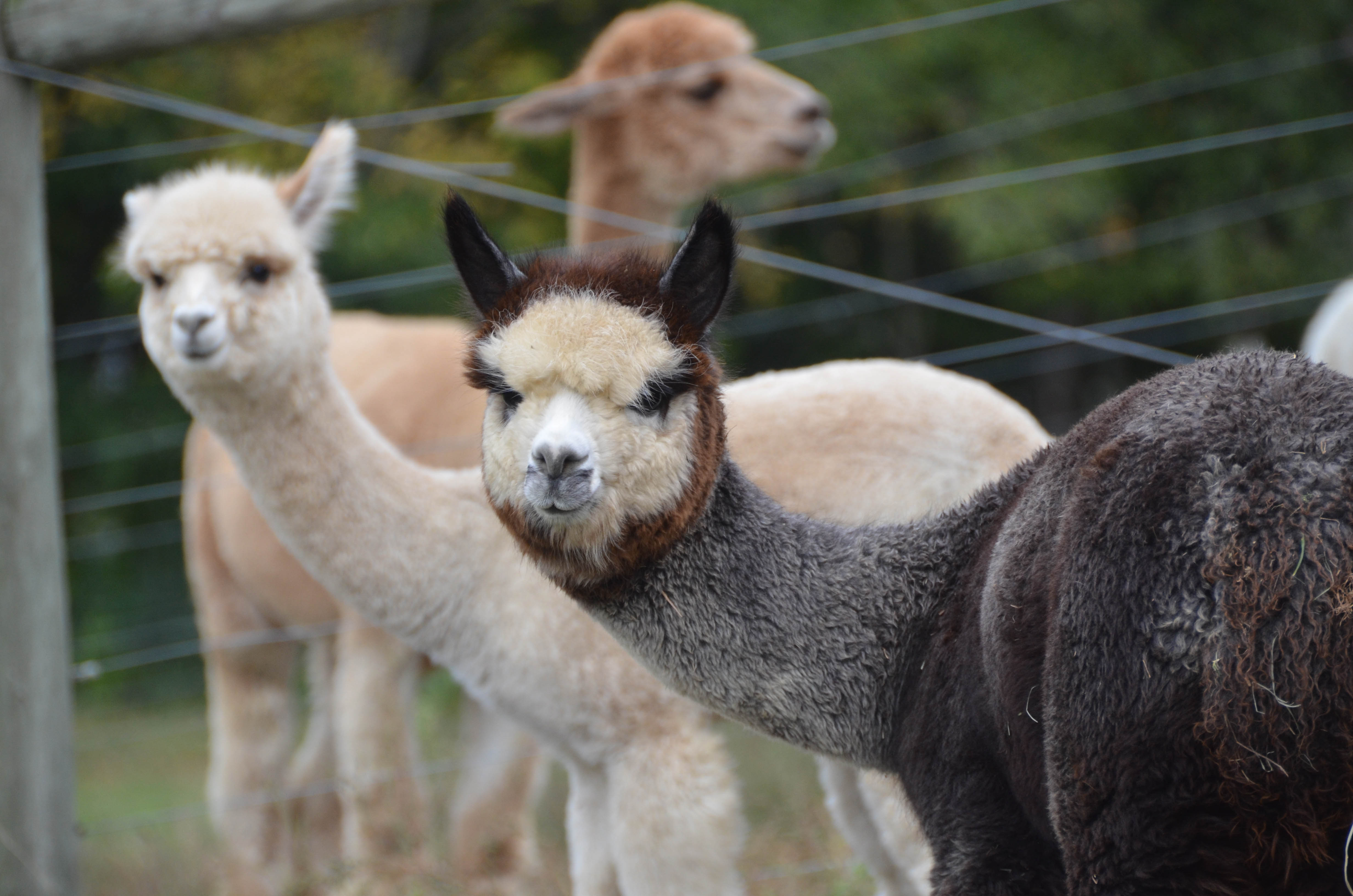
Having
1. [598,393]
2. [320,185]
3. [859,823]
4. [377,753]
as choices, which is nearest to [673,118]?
[320,185]

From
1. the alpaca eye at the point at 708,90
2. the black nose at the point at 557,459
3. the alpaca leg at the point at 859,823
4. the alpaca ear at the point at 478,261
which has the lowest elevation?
the alpaca leg at the point at 859,823

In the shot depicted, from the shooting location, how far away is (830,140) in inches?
259

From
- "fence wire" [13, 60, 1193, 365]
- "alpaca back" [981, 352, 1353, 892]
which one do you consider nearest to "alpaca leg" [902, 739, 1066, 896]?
"alpaca back" [981, 352, 1353, 892]

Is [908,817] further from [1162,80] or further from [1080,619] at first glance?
[1162,80]

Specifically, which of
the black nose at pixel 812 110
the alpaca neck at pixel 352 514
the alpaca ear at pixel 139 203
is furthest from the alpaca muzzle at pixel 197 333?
the black nose at pixel 812 110

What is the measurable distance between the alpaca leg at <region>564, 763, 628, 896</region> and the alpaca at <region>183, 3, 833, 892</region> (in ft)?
4.88

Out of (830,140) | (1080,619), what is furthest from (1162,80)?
(1080,619)

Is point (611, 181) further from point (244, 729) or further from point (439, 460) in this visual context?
point (244, 729)

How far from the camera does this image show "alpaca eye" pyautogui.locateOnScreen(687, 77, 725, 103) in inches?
250

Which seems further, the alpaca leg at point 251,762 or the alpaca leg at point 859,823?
the alpaca leg at point 251,762

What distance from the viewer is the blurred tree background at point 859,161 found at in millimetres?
10773

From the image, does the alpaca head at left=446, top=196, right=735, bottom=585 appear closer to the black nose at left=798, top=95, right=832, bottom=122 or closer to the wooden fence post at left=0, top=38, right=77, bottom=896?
the wooden fence post at left=0, top=38, right=77, bottom=896

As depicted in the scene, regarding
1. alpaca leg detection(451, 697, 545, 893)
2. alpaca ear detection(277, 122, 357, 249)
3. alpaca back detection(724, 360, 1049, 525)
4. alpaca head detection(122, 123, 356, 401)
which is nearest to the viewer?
alpaca head detection(122, 123, 356, 401)

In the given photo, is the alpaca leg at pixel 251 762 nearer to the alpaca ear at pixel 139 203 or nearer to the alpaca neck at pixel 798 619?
the alpaca ear at pixel 139 203
